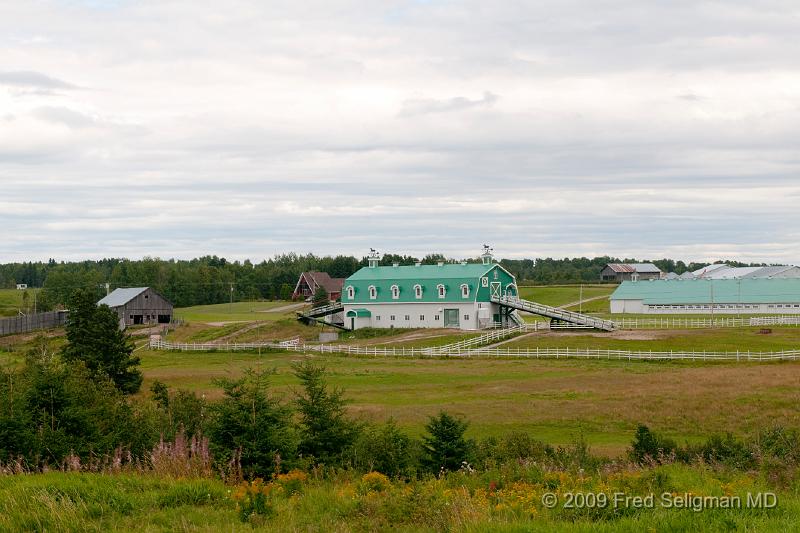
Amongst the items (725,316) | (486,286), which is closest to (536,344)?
(486,286)

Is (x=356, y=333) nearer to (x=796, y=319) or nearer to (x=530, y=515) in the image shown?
(x=796, y=319)

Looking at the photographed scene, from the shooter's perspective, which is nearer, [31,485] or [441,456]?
[31,485]

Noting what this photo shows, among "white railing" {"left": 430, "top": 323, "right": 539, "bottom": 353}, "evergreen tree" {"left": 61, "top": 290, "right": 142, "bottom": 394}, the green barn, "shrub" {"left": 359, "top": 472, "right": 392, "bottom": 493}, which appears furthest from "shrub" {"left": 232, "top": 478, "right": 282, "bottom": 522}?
the green barn

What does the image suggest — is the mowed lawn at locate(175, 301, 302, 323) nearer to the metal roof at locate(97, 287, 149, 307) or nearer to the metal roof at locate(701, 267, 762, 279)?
the metal roof at locate(97, 287, 149, 307)

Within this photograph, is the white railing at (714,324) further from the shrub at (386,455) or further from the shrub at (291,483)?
the shrub at (291,483)

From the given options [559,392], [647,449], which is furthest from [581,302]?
[647,449]

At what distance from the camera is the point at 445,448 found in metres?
18.9

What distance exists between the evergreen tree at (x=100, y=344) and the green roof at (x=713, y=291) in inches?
2853

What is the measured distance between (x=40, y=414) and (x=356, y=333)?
66.8 metres

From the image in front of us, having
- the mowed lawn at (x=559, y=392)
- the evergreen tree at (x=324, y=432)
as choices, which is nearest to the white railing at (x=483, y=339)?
the mowed lawn at (x=559, y=392)

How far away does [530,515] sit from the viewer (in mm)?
10977

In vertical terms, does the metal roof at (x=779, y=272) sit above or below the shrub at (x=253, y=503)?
above

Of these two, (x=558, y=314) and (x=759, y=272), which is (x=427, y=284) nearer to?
(x=558, y=314)

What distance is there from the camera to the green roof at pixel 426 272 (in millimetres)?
84250
